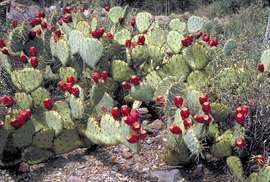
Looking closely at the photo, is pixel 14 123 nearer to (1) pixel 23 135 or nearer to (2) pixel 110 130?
(1) pixel 23 135

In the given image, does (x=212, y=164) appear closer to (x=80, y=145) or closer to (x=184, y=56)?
(x=184, y=56)

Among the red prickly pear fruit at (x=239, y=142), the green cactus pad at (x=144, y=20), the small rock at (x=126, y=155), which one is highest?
the green cactus pad at (x=144, y=20)

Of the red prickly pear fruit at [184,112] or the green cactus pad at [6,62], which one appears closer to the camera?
the red prickly pear fruit at [184,112]

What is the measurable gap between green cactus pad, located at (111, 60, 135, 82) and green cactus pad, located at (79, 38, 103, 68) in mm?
327

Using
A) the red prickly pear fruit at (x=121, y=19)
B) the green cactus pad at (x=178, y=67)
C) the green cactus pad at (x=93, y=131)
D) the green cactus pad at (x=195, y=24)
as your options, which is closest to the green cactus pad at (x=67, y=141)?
the green cactus pad at (x=93, y=131)

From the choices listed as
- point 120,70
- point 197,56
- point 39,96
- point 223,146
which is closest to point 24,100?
point 39,96

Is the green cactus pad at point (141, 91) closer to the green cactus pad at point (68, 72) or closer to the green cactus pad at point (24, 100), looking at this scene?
the green cactus pad at point (68, 72)

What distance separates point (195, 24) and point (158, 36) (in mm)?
697

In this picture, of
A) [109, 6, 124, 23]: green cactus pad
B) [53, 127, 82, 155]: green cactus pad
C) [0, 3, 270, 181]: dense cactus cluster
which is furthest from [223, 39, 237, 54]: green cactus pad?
[53, 127, 82, 155]: green cactus pad

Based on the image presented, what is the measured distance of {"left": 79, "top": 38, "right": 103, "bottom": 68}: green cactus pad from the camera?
2.94 metres

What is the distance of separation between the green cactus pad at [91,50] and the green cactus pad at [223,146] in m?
1.42

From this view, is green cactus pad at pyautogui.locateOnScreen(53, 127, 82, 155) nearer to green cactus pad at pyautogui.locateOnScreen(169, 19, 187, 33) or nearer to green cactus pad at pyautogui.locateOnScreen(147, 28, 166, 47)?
green cactus pad at pyautogui.locateOnScreen(147, 28, 166, 47)

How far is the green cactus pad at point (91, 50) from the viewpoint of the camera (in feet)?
9.64

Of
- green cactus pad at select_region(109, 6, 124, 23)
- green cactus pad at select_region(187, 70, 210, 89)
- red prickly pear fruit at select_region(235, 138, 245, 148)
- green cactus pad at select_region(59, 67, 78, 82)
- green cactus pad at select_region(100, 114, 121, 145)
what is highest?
green cactus pad at select_region(109, 6, 124, 23)
